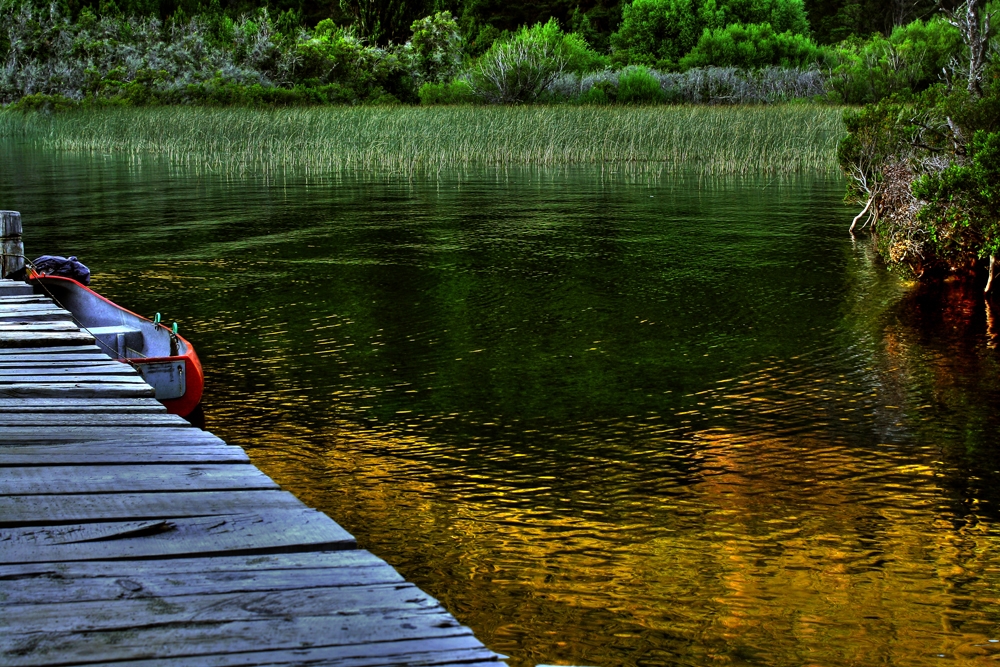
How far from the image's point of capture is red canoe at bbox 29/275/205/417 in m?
6.48

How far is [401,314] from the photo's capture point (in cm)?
1009

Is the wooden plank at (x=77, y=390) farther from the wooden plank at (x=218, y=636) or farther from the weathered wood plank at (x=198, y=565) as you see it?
the wooden plank at (x=218, y=636)

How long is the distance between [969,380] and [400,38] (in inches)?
1883

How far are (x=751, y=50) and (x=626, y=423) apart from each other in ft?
139

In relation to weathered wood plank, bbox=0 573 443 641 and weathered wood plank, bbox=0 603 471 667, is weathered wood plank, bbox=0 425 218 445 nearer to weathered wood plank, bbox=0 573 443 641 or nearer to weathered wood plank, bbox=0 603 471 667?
weathered wood plank, bbox=0 573 443 641

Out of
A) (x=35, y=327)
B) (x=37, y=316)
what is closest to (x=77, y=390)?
(x=35, y=327)

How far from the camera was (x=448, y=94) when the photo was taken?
4144 cm

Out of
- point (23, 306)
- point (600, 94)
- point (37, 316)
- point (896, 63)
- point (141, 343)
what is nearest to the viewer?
point (37, 316)

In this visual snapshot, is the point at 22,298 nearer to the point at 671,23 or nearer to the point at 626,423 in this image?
the point at 626,423

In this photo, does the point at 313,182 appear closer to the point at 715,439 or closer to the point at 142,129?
the point at 142,129

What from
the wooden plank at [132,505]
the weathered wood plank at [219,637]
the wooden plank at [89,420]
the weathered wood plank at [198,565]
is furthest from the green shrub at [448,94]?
the weathered wood plank at [219,637]

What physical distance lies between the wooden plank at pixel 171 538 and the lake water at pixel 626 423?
1.25 m

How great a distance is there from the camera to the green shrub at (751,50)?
46.4m

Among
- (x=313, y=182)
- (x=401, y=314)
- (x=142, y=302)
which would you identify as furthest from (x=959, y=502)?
(x=313, y=182)
